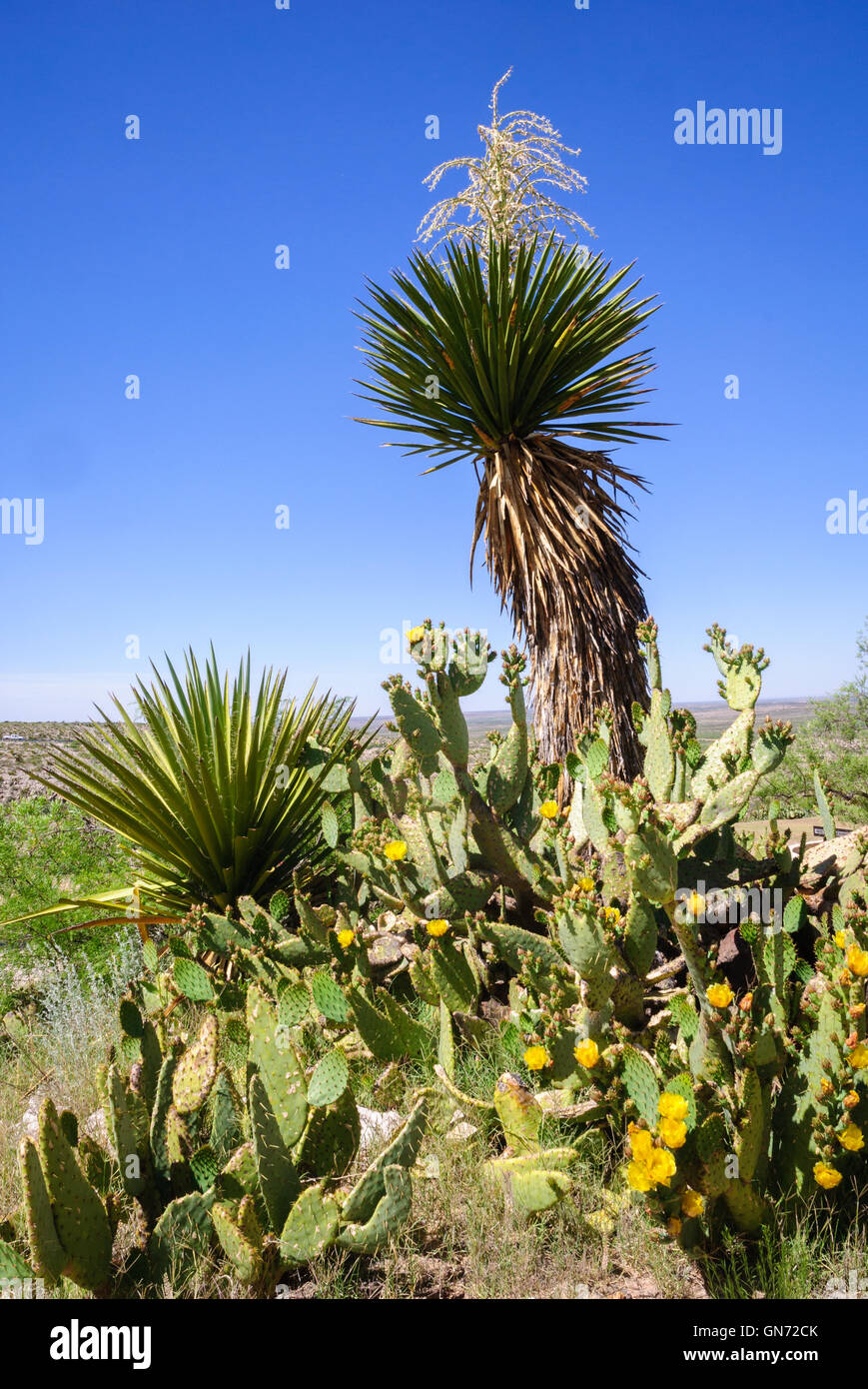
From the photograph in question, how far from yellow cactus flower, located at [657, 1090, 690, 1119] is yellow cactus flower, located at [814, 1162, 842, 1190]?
360 mm

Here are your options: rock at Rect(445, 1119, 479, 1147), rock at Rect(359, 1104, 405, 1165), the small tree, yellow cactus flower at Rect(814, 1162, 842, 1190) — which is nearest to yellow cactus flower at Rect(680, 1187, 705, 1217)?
yellow cactus flower at Rect(814, 1162, 842, 1190)

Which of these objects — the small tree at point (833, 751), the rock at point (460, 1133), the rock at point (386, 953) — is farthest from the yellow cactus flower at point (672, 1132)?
the small tree at point (833, 751)

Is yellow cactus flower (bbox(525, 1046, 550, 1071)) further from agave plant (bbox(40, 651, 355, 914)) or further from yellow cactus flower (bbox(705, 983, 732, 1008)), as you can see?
agave plant (bbox(40, 651, 355, 914))

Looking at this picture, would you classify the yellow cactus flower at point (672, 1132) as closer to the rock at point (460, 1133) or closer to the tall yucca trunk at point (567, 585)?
the rock at point (460, 1133)

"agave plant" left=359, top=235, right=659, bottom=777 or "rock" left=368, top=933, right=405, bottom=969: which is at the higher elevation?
"agave plant" left=359, top=235, right=659, bottom=777

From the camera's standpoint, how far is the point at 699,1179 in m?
1.84

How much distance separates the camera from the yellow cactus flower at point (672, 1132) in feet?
5.65

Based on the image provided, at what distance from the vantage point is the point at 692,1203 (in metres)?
A: 1.80

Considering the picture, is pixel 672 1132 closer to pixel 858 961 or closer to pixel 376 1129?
pixel 858 961

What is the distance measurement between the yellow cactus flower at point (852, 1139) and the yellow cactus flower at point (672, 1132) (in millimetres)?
438

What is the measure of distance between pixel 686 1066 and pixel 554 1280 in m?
0.60

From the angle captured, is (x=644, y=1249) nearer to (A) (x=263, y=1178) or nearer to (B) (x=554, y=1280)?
(B) (x=554, y=1280)

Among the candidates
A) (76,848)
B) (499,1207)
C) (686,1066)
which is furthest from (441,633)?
(76,848)

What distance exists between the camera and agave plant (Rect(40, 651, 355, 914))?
4.42 m
